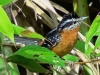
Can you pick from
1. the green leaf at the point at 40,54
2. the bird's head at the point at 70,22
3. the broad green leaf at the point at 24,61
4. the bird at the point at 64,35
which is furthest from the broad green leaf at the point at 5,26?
the bird's head at the point at 70,22

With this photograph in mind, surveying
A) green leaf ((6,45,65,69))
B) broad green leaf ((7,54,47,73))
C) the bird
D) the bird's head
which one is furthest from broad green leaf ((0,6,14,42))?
the bird's head

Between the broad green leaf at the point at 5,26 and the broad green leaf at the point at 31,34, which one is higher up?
the broad green leaf at the point at 5,26

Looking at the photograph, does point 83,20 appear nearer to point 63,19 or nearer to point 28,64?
point 63,19

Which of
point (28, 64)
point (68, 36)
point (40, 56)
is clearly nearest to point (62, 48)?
point (68, 36)

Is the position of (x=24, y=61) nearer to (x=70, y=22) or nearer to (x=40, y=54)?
(x=40, y=54)

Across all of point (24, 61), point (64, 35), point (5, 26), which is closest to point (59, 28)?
point (64, 35)

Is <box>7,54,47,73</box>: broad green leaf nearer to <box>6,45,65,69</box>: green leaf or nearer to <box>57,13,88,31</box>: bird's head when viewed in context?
<box>6,45,65,69</box>: green leaf

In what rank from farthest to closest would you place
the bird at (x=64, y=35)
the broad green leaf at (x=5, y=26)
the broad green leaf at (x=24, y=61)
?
the bird at (x=64, y=35), the broad green leaf at (x=24, y=61), the broad green leaf at (x=5, y=26)

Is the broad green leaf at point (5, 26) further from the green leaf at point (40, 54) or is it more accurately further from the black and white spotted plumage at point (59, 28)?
the black and white spotted plumage at point (59, 28)

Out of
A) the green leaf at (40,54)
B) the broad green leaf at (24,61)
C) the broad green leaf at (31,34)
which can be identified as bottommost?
the broad green leaf at (24,61)
